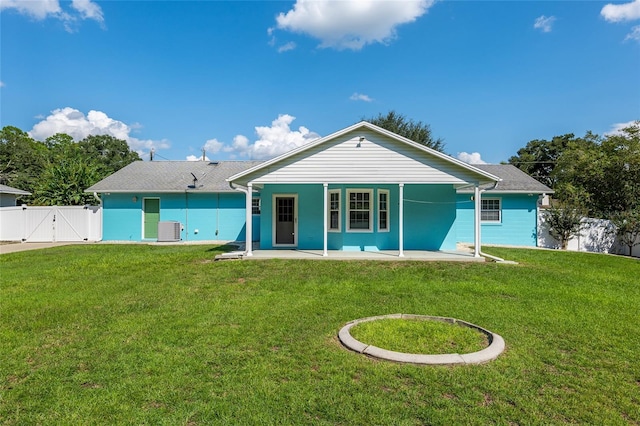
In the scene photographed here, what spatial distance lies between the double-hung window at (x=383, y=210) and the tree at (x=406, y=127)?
22378 millimetres

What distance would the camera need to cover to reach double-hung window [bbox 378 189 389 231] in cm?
1245

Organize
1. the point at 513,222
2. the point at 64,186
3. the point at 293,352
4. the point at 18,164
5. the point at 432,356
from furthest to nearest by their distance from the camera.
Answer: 1. the point at 18,164
2. the point at 64,186
3. the point at 513,222
4. the point at 293,352
5. the point at 432,356

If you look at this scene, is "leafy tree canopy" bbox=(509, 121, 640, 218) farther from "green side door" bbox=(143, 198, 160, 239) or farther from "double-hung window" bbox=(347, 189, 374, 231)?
"green side door" bbox=(143, 198, 160, 239)

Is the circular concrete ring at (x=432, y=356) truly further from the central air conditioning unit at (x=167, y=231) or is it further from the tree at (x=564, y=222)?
the tree at (x=564, y=222)

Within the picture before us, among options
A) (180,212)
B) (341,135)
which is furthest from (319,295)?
(180,212)

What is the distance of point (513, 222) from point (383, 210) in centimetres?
761

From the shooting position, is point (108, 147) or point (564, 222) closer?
point (564, 222)

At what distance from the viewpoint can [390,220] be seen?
12.6 metres

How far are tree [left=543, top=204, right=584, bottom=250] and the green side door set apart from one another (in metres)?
18.3

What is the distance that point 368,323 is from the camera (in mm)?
5082

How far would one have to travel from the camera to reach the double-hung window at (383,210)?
12.4 meters

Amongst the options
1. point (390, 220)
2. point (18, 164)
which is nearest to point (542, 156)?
point (390, 220)

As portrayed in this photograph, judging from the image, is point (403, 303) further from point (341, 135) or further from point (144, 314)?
point (341, 135)

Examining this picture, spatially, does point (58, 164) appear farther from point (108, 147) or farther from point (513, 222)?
point (108, 147)
